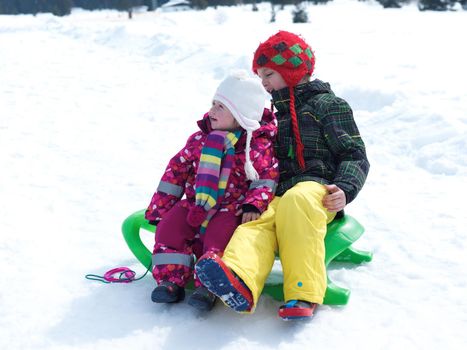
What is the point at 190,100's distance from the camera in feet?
21.4

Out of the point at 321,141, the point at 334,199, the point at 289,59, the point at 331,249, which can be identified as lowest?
the point at 331,249

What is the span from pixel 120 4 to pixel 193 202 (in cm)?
3795

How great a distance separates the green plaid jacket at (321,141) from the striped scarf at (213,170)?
0.28 metres

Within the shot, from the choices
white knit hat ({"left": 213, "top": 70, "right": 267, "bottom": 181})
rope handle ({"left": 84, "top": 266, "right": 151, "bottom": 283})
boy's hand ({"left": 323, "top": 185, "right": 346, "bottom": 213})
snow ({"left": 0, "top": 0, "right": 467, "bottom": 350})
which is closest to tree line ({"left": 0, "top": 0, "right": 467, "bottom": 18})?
snow ({"left": 0, "top": 0, "right": 467, "bottom": 350})

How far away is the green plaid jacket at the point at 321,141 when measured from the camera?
7.78 ft

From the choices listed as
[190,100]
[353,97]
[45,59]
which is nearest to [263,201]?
[353,97]

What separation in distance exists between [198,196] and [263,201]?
249 millimetres

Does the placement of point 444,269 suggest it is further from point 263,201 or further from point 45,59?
point 45,59

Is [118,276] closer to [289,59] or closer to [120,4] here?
[289,59]

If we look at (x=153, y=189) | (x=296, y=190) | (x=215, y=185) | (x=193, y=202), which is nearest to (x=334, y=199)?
(x=296, y=190)

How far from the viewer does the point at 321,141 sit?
8.14 feet

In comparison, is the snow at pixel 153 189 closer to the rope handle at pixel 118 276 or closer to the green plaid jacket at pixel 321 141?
the rope handle at pixel 118 276

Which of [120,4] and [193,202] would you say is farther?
[120,4]

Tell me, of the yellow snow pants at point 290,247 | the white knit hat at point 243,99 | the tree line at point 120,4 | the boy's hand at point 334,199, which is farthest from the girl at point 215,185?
the tree line at point 120,4
